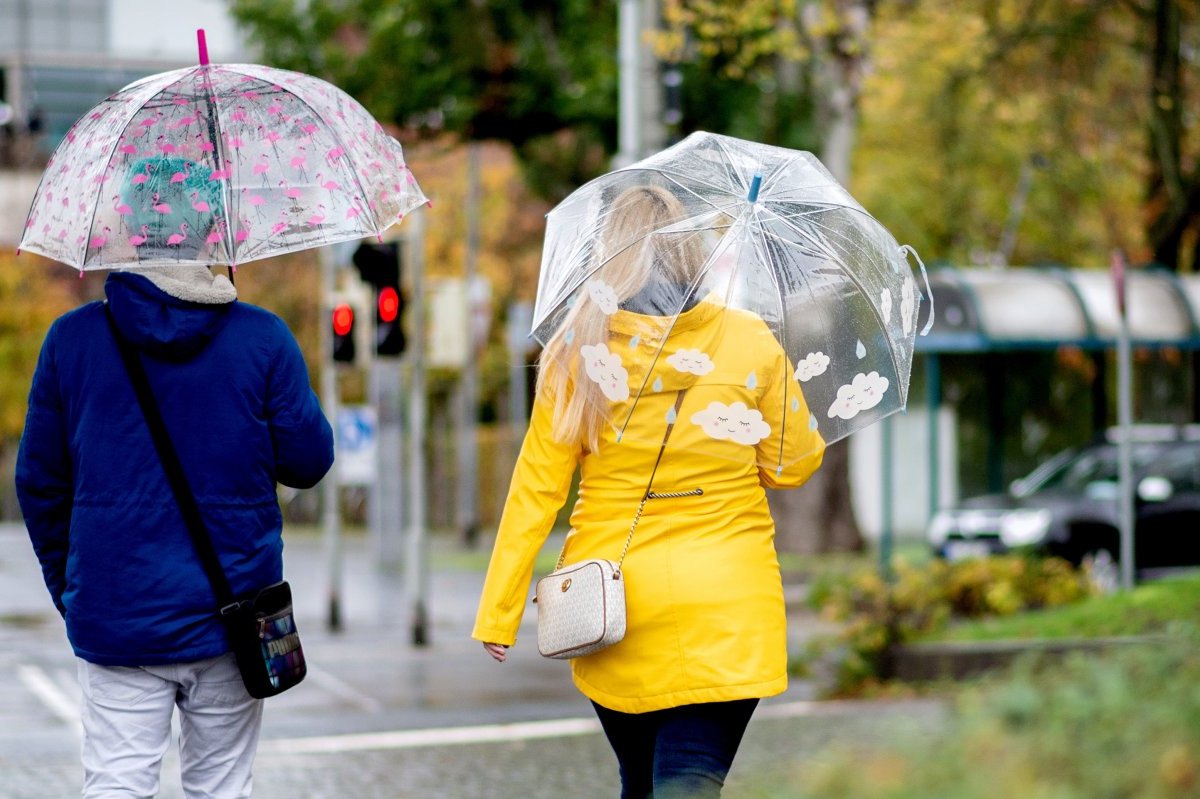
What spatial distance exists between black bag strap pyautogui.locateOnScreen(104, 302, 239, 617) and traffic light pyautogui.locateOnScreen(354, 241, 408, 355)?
10.4 metres

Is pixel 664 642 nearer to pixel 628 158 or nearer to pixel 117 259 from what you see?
pixel 117 259

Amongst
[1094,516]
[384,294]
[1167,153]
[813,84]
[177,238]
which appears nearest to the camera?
[177,238]

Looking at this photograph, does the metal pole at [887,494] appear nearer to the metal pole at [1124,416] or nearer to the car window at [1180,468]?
the car window at [1180,468]

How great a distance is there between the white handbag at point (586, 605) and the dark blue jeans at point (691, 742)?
21 centimetres

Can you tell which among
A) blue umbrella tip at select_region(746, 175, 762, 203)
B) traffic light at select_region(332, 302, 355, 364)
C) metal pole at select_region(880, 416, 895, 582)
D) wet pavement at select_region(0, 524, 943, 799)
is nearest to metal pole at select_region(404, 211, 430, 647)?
wet pavement at select_region(0, 524, 943, 799)

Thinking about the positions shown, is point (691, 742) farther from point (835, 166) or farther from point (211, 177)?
point (835, 166)

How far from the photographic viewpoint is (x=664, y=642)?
13.5 feet

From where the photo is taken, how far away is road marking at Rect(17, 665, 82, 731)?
10.7 meters

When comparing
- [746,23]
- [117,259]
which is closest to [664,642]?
[117,259]

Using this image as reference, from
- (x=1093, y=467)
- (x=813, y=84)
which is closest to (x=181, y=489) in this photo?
(x=1093, y=467)

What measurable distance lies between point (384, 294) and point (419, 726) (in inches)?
204

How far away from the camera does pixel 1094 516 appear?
1697 cm

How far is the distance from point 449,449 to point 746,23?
24152 millimetres

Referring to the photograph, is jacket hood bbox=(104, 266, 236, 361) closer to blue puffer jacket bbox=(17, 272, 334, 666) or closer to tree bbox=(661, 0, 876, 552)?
blue puffer jacket bbox=(17, 272, 334, 666)
